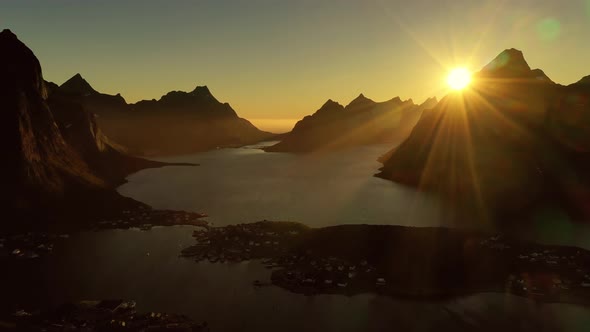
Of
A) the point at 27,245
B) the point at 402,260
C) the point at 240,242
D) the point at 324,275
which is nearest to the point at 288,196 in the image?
the point at 240,242

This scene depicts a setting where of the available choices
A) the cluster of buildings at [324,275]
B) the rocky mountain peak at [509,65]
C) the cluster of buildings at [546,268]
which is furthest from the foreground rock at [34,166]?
the rocky mountain peak at [509,65]

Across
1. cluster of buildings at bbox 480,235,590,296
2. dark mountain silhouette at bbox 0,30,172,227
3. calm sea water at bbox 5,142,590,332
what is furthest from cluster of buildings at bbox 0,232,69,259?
cluster of buildings at bbox 480,235,590,296

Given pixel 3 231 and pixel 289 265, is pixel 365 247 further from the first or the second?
pixel 3 231

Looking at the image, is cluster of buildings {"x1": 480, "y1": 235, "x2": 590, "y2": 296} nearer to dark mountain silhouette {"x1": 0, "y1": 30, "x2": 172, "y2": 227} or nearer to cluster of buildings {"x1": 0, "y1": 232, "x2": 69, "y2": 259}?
cluster of buildings {"x1": 0, "y1": 232, "x2": 69, "y2": 259}

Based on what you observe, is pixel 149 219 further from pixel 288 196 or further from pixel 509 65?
pixel 509 65

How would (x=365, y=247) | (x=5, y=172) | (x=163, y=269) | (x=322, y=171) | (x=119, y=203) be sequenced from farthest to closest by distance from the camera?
(x=322, y=171), (x=119, y=203), (x=5, y=172), (x=365, y=247), (x=163, y=269)

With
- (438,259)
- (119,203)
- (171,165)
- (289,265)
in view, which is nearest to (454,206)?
(438,259)

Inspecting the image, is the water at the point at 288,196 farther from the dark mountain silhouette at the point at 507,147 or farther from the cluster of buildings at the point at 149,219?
the dark mountain silhouette at the point at 507,147
